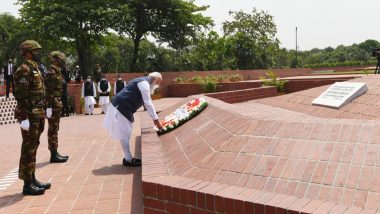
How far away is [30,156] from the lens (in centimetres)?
449

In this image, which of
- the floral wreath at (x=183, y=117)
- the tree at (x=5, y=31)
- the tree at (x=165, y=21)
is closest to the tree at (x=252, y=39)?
the tree at (x=165, y=21)

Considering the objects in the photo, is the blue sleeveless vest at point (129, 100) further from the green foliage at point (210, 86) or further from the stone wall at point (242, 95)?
the green foliage at point (210, 86)

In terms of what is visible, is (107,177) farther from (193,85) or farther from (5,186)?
(193,85)

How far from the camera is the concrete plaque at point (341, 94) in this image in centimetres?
632

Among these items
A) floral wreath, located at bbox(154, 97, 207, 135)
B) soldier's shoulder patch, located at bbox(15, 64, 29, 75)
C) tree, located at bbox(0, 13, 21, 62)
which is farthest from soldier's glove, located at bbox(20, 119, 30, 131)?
tree, located at bbox(0, 13, 21, 62)

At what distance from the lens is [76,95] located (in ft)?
52.1

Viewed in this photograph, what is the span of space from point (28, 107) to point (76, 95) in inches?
462

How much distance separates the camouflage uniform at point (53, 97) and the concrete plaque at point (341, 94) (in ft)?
14.2

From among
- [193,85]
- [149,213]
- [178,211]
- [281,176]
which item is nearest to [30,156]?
[149,213]

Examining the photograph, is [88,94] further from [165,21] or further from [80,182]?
[165,21]

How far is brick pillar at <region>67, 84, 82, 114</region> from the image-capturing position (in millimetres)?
15891

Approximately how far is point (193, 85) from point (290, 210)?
18347mm

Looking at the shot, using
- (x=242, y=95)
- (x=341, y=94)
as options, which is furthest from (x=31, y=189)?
(x=242, y=95)

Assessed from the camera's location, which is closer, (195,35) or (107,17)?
(107,17)
